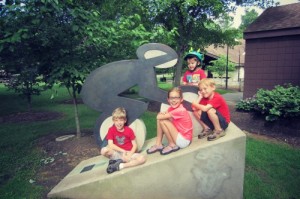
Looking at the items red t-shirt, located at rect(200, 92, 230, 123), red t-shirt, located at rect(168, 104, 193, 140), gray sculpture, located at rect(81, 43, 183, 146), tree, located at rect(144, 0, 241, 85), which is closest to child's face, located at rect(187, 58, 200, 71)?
gray sculpture, located at rect(81, 43, 183, 146)

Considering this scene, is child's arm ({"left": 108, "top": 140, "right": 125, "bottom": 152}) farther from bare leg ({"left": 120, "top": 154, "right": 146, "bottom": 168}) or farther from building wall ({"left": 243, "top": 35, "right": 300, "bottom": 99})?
building wall ({"left": 243, "top": 35, "right": 300, "bottom": 99})

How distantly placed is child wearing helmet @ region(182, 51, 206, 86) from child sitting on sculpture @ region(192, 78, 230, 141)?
2.28ft

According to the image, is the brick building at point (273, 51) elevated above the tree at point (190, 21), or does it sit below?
below

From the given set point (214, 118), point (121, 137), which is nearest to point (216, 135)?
point (214, 118)

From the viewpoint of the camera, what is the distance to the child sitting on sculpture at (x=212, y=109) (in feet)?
13.5

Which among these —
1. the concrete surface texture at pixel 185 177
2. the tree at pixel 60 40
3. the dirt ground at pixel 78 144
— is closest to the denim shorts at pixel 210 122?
the concrete surface texture at pixel 185 177

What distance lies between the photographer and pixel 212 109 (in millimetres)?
4137

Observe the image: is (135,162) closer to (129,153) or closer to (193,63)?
(129,153)

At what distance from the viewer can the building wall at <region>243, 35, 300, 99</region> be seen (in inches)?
454

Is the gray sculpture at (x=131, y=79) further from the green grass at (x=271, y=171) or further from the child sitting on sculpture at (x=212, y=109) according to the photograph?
the green grass at (x=271, y=171)

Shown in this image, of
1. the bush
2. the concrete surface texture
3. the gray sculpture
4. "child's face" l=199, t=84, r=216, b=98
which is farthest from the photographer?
the bush

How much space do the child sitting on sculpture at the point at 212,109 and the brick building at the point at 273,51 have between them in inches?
357

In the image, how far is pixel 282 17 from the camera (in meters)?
12.8

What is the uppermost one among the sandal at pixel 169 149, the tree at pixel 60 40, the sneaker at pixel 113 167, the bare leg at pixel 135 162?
the tree at pixel 60 40
